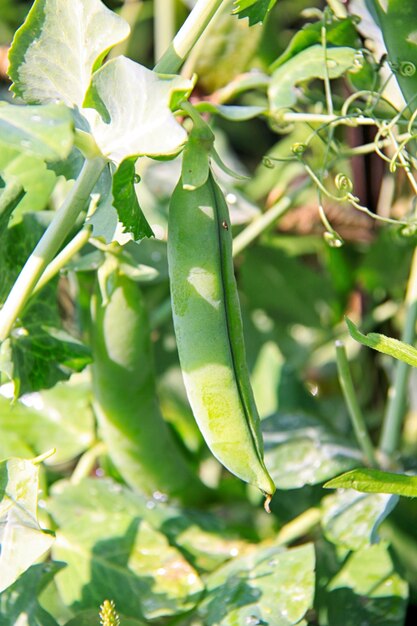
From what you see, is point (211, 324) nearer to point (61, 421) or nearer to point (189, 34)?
point (189, 34)

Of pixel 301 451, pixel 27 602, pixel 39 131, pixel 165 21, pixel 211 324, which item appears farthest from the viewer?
pixel 165 21

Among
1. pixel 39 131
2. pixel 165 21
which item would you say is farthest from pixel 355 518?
pixel 165 21

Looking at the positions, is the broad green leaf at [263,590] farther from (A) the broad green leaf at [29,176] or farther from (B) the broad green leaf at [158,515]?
(A) the broad green leaf at [29,176]

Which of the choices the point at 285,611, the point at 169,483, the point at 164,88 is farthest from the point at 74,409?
the point at 164,88

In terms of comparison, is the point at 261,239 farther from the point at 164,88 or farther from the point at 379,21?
the point at 164,88

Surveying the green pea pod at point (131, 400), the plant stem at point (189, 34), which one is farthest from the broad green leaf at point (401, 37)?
the green pea pod at point (131, 400)

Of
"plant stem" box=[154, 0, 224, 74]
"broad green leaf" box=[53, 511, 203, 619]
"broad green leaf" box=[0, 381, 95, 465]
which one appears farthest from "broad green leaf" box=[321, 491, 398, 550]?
→ "plant stem" box=[154, 0, 224, 74]
